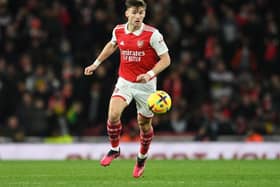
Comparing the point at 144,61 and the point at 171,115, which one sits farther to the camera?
the point at 171,115

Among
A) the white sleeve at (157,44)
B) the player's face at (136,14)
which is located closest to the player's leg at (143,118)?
the white sleeve at (157,44)

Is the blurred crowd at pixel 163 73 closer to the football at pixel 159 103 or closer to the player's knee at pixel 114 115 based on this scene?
the player's knee at pixel 114 115

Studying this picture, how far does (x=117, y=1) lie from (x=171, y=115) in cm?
421

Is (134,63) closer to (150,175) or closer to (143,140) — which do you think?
(143,140)

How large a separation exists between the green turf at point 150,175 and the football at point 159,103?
0.92 m

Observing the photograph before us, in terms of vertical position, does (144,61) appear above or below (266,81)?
above

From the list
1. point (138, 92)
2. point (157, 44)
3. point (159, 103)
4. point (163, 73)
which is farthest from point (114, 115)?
point (163, 73)

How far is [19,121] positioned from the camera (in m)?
19.5

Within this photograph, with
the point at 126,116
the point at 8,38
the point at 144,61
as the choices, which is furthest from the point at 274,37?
the point at 144,61

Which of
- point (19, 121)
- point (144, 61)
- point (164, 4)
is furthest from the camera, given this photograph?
point (164, 4)

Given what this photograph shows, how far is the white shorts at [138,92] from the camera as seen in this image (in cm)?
1172

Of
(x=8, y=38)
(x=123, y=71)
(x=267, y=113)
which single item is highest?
(x=123, y=71)

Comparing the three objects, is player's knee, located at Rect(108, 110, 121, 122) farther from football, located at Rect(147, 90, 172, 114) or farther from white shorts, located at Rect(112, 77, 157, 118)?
football, located at Rect(147, 90, 172, 114)

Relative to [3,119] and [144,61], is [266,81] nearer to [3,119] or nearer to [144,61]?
[3,119]
